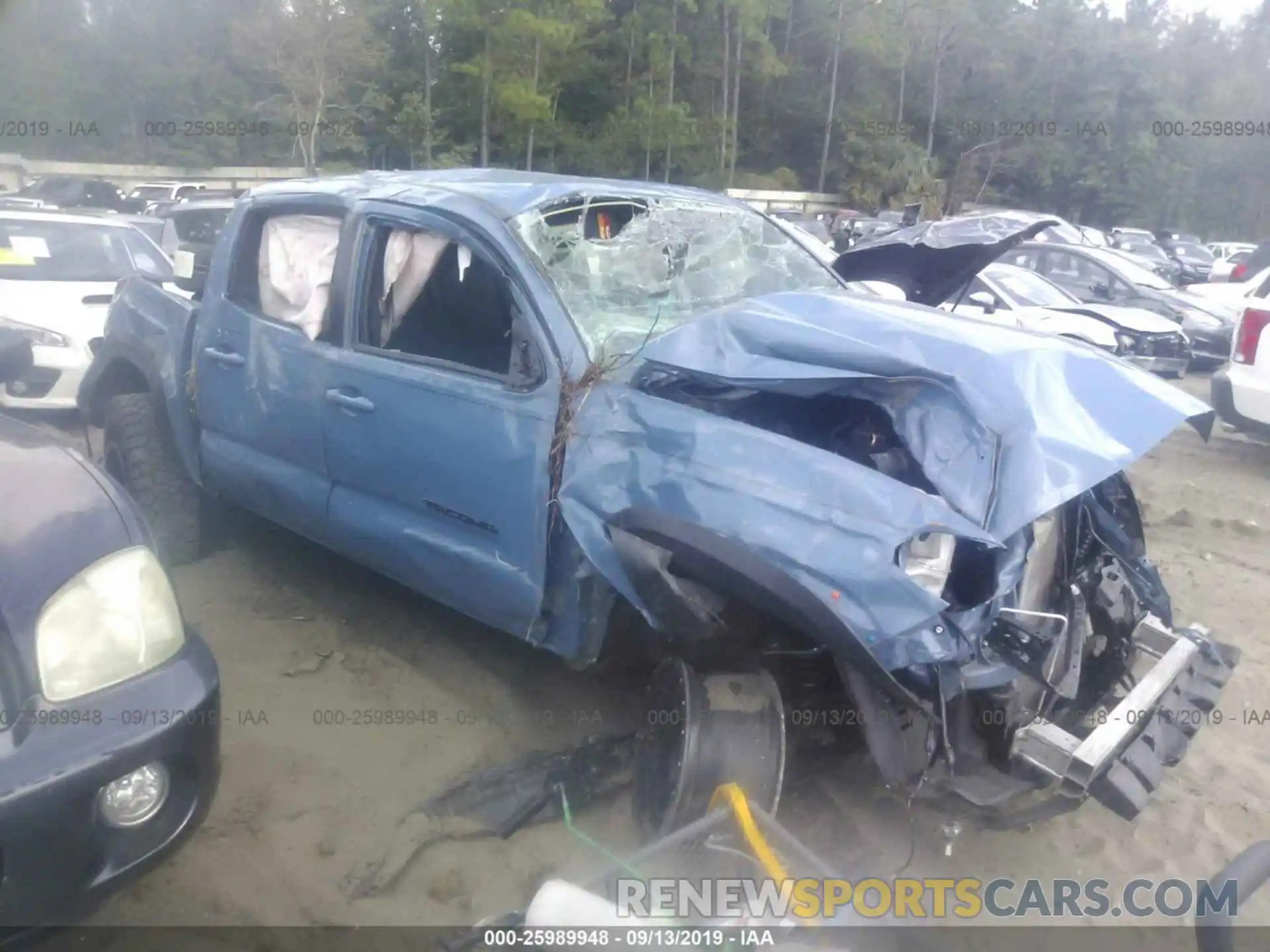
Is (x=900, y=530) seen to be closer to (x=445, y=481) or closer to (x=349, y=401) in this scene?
(x=445, y=481)

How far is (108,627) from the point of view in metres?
2.30

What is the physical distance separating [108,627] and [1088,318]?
9.60 m

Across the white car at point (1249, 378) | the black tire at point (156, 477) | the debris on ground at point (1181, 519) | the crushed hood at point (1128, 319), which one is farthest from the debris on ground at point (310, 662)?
the crushed hood at point (1128, 319)

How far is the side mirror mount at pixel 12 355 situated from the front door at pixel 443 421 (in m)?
0.96

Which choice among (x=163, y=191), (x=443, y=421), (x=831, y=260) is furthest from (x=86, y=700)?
(x=163, y=191)

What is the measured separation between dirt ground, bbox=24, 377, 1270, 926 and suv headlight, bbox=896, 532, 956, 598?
3.16 feet

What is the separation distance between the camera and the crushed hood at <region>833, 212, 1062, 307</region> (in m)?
4.34

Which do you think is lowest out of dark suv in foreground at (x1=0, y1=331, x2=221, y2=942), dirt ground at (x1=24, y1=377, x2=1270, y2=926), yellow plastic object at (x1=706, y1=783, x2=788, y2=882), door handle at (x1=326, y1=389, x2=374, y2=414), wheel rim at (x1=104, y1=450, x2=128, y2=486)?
dirt ground at (x1=24, y1=377, x2=1270, y2=926)

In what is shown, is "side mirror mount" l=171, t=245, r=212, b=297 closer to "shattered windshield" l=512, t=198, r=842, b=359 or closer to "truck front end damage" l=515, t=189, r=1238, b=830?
"shattered windshield" l=512, t=198, r=842, b=359

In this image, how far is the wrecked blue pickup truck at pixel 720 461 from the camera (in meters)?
2.53

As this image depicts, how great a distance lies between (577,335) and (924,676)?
4.67ft

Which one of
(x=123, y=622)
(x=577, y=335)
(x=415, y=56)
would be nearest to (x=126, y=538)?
(x=123, y=622)

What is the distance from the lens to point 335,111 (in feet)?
115

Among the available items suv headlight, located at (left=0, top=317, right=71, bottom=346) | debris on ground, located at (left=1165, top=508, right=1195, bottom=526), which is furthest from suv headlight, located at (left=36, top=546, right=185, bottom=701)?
debris on ground, located at (left=1165, top=508, right=1195, bottom=526)
